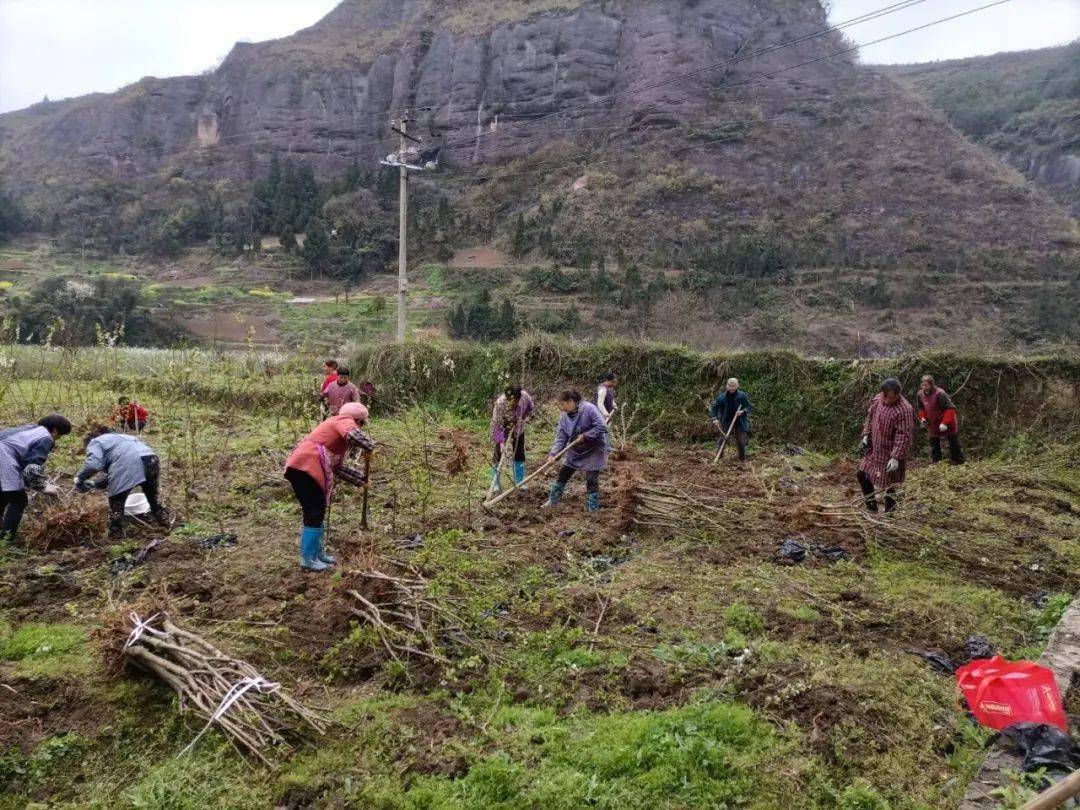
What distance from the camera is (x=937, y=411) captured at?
950 centimetres

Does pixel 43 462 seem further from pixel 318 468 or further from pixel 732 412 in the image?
pixel 732 412

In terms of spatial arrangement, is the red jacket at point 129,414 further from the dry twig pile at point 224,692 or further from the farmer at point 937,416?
the farmer at point 937,416

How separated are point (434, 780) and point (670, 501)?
3993 mm

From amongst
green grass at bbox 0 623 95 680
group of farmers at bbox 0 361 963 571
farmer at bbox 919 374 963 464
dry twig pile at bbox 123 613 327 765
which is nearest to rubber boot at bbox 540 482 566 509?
group of farmers at bbox 0 361 963 571

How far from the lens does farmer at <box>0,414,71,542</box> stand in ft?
17.5

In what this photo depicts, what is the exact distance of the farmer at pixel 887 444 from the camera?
20.3ft

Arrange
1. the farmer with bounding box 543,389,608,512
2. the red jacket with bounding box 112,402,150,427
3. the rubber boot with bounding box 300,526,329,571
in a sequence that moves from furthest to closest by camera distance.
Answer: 1. the red jacket with bounding box 112,402,150,427
2. the farmer with bounding box 543,389,608,512
3. the rubber boot with bounding box 300,526,329,571

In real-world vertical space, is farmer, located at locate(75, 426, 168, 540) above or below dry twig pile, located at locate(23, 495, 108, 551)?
above

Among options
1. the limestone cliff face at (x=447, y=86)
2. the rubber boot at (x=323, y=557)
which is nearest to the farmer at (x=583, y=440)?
the rubber boot at (x=323, y=557)

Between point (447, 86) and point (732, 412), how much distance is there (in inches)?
2535

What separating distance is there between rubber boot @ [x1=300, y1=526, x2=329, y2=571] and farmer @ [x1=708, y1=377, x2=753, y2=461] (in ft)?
20.1

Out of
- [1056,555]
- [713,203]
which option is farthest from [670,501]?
[713,203]

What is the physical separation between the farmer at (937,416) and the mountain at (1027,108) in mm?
45439

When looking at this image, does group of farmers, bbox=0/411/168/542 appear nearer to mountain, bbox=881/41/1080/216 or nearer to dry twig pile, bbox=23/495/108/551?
dry twig pile, bbox=23/495/108/551
